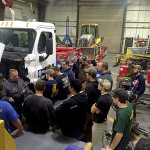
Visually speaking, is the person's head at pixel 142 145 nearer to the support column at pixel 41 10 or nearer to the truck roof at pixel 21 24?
the truck roof at pixel 21 24

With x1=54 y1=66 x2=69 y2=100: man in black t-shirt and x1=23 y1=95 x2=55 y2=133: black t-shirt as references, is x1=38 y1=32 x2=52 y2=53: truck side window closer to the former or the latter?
x1=54 y1=66 x2=69 y2=100: man in black t-shirt

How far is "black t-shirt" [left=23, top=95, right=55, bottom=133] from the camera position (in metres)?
2.82

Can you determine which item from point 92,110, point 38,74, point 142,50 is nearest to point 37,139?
point 92,110

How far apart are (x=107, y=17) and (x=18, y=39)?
16240 millimetres

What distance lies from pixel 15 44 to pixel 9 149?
167 inches

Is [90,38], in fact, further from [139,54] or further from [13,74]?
[13,74]

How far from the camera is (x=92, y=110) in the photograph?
324 cm

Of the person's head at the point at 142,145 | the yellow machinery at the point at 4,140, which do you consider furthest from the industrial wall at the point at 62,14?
the yellow machinery at the point at 4,140

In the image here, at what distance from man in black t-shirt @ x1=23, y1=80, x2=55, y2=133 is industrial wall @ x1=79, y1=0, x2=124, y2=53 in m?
17.6

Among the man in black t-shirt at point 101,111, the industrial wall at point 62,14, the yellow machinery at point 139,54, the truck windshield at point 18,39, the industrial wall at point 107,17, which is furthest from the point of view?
the industrial wall at point 62,14

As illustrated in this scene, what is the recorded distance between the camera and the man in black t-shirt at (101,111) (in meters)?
3.22

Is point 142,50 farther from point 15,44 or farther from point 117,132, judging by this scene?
point 117,132

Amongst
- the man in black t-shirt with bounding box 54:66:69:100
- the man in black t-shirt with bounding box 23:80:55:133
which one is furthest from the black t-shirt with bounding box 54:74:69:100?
the man in black t-shirt with bounding box 23:80:55:133

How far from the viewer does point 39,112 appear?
2.83 meters
